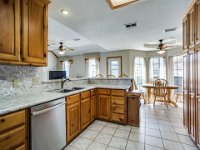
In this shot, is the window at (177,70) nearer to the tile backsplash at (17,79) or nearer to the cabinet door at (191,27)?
the cabinet door at (191,27)

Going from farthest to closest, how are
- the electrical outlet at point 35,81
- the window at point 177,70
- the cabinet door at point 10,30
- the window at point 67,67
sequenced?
1. the window at point 67,67
2. the window at point 177,70
3. the electrical outlet at point 35,81
4. the cabinet door at point 10,30

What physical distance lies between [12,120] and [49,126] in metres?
0.55

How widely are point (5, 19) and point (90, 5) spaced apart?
125 centimetres

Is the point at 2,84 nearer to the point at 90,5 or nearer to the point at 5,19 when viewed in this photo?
the point at 5,19

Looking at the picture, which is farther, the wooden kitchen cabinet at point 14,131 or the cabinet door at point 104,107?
the cabinet door at point 104,107

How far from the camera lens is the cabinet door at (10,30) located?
4.57 feet

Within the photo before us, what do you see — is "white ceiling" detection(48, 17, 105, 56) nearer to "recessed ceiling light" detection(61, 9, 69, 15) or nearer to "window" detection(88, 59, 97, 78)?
"recessed ceiling light" detection(61, 9, 69, 15)

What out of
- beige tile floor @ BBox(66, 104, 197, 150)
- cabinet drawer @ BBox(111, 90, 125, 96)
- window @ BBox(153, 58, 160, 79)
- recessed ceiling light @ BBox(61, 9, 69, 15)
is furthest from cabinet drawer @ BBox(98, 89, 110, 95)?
window @ BBox(153, 58, 160, 79)

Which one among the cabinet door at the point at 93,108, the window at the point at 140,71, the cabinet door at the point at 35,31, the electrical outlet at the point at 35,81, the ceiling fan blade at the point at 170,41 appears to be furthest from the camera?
the window at the point at 140,71

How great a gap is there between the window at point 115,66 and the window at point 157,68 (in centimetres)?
178

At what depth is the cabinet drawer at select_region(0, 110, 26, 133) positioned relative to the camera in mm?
1170

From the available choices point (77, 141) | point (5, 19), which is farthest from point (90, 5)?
point (77, 141)

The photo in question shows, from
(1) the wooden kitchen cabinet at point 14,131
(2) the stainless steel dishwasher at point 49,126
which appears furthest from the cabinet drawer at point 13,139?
(2) the stainless steel dishwasher at point 49,126

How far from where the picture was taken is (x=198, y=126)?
1.89m
